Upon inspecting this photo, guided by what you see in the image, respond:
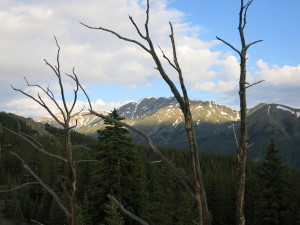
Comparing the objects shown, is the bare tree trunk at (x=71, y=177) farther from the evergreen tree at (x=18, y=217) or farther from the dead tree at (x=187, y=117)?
the evergreen tree at (x=18, y=217)

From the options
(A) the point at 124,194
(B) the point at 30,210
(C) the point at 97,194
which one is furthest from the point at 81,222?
(B) the point at 30,210

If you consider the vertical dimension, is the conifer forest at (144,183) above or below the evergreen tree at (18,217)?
above

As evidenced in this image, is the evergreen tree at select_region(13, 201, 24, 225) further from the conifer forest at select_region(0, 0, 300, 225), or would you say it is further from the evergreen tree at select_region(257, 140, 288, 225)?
the evergreen tree at select_region(257, 140, 288, 225)

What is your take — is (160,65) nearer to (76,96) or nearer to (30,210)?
(76,96)

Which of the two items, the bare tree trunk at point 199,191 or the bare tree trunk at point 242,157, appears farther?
the bare tree trunk at point 242,157

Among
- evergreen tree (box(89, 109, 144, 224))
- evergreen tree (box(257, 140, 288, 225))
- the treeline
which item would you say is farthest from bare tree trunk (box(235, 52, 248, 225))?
evergreen tree (box(257, 140, 288, 225))

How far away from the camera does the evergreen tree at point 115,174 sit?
22828 millimetres

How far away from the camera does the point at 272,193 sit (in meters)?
29.2

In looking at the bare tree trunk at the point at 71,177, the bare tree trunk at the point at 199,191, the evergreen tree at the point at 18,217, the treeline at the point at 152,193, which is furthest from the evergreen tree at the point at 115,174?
the evergreen tree at the point at 18,217

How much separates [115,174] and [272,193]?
1655 centimetres

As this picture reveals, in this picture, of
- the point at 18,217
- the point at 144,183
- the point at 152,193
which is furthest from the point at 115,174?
the point at 18,217

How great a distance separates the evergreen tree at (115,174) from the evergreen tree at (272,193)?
13.8m

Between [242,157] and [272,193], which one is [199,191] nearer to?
[242,157]

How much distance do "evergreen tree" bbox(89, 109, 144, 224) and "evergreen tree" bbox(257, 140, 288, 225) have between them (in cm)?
1380
